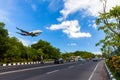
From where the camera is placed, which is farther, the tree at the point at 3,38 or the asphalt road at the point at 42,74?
the tree at the point at 3,38

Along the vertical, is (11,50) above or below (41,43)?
below

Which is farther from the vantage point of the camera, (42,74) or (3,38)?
(3,38)

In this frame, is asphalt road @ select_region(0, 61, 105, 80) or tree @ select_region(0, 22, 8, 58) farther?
tree @ select_region(0, 22, 8, 58)

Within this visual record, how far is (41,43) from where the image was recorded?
147 meters

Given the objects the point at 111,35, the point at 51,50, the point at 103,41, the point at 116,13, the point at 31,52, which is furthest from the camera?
the point at 51,50

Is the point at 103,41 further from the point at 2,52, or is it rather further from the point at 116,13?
the point at 2,52

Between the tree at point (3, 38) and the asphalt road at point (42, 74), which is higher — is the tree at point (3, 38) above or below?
above

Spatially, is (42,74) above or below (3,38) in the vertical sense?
below

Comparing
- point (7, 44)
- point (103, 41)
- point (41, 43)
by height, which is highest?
point (41, 43)

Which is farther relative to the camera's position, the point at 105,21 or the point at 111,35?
the point at 111,35

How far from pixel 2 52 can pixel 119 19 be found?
50095mm

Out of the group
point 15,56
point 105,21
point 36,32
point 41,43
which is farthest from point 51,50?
point 105,21

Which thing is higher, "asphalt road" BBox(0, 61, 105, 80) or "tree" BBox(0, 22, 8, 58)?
"tree" BBox(0, 22, 8, 58)

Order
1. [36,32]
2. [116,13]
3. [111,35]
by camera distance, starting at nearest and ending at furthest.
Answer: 1. [116,13]
2. [111,35]
3. [36,32]
